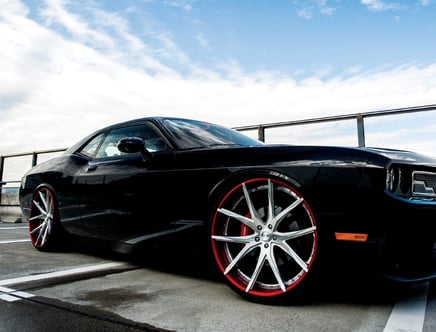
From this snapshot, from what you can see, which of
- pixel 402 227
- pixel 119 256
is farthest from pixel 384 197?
pixel 119 256

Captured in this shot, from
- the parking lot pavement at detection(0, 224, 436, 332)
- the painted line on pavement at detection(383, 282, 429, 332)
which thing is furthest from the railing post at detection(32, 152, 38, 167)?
the painted line on pavement at detection(383, 282, 429, 332)

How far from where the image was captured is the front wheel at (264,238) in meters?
2.03

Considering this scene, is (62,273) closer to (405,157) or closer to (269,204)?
(269,204)

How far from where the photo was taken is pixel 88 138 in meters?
3.88

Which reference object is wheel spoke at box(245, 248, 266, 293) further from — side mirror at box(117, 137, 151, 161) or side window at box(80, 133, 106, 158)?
side window at box(80, 133, 106, 158)

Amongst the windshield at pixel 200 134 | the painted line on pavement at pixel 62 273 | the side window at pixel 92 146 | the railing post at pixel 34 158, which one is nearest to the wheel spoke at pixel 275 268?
the windshield at pixel 200 134

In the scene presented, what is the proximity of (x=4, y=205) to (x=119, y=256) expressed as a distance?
323 inches

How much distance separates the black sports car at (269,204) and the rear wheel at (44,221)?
844mm

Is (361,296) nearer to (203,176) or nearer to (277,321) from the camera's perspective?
(277,321)

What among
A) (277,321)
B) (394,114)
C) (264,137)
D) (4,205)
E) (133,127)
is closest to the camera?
(277,321)

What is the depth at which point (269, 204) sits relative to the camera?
213cm

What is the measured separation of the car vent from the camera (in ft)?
6.48

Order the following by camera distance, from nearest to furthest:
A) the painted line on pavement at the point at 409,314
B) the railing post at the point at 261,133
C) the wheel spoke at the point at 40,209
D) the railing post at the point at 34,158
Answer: the painted line on pavement at the point at 409,314
the wheel spoke at the point at 40,209
the railing post at the point at 261,133
the railing post at the point at 34,158

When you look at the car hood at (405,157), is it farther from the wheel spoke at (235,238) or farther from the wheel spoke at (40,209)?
the wheel spoke at (40,209)
